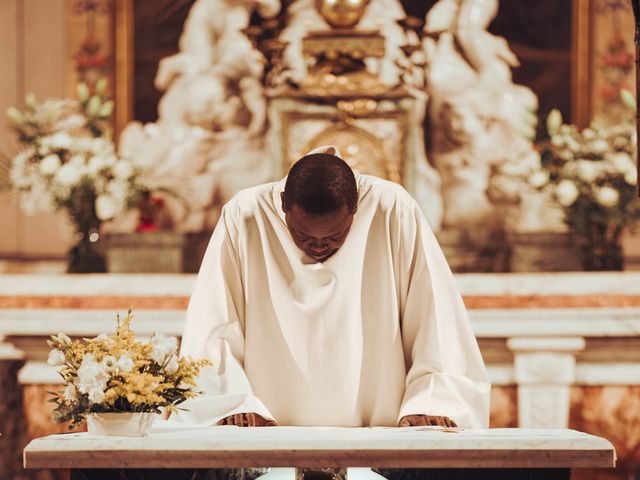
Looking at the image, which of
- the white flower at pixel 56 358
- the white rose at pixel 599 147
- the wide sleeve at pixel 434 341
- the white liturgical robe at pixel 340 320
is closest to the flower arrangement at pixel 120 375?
the white flower at pixel 56 358

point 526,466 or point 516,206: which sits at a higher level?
point 516,206

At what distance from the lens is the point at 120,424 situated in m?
3.28

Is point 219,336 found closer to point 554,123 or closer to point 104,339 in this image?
point 104,339

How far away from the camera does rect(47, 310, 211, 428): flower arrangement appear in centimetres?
333

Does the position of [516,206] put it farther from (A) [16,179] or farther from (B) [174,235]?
(A) [16,179]

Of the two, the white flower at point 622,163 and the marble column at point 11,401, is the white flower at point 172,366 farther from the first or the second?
the white flower at point 622,163

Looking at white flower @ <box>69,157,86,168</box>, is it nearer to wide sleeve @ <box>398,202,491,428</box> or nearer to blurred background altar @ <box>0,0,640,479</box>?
blurred background altar @ <box>0,0,640,479</box>

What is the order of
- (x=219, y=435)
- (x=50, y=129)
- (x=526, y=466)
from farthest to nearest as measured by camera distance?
(x=50, y=129), (x=219, y=435), (x=526, y=466)

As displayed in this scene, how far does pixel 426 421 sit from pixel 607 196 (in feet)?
12.0

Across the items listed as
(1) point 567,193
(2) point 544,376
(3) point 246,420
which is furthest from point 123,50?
(3) point 246,420

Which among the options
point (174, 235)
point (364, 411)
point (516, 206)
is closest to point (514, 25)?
point (516, 206)

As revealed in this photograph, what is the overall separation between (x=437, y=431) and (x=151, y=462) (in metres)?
0.79

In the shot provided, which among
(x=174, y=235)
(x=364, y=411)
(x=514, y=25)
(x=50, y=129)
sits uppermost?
(x=514, y=25)

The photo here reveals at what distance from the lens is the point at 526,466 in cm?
309
